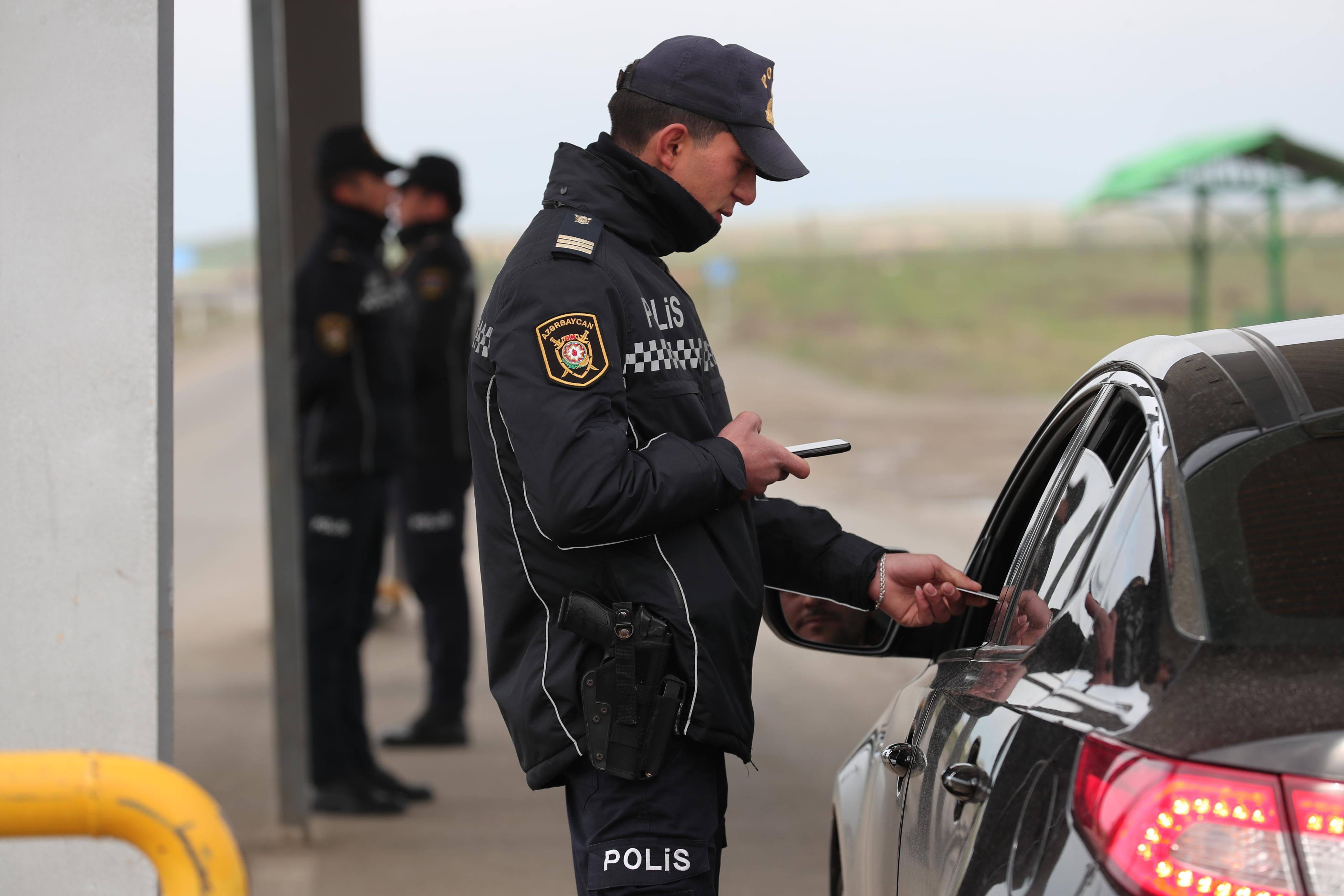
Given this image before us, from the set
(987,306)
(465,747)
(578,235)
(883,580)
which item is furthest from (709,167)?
(987,306)

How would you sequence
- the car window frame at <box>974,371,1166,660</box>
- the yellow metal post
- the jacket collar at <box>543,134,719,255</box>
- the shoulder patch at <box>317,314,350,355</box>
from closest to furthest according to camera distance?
the yellow metal post < the car window frame at <box>974,371,1166,660</box> < the jacket collar at <box>543,134,719,255</box> < the shoulder patch at <box>317,314,350,355</box>

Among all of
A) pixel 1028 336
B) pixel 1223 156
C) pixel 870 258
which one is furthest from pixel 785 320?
pixel 1223 156

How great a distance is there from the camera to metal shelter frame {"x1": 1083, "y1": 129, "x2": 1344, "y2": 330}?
17.7 metres

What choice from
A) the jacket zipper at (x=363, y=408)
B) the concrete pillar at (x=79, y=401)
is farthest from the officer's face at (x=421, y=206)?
the concrete pillar at (x=79, y=401)

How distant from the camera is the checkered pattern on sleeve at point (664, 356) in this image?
2.39 m

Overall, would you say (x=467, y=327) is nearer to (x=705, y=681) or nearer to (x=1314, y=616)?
(x=705, y=681)

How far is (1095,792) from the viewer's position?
1.50m

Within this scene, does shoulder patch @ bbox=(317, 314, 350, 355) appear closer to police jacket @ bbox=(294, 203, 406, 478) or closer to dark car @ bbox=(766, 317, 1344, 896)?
police jacket @ bbox=(294, 203, 406, 478)

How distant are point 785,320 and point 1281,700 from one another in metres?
49.5

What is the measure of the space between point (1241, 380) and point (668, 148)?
105 cm

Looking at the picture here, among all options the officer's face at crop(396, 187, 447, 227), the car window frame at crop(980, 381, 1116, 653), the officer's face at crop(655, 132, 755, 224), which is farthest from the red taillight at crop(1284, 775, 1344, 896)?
the officer's face at crop(396, 187, 447, 227)

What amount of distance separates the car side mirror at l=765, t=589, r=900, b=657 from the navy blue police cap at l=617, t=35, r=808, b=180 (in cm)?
84

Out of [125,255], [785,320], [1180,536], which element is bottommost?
[785,320]

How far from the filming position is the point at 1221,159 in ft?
59.4
